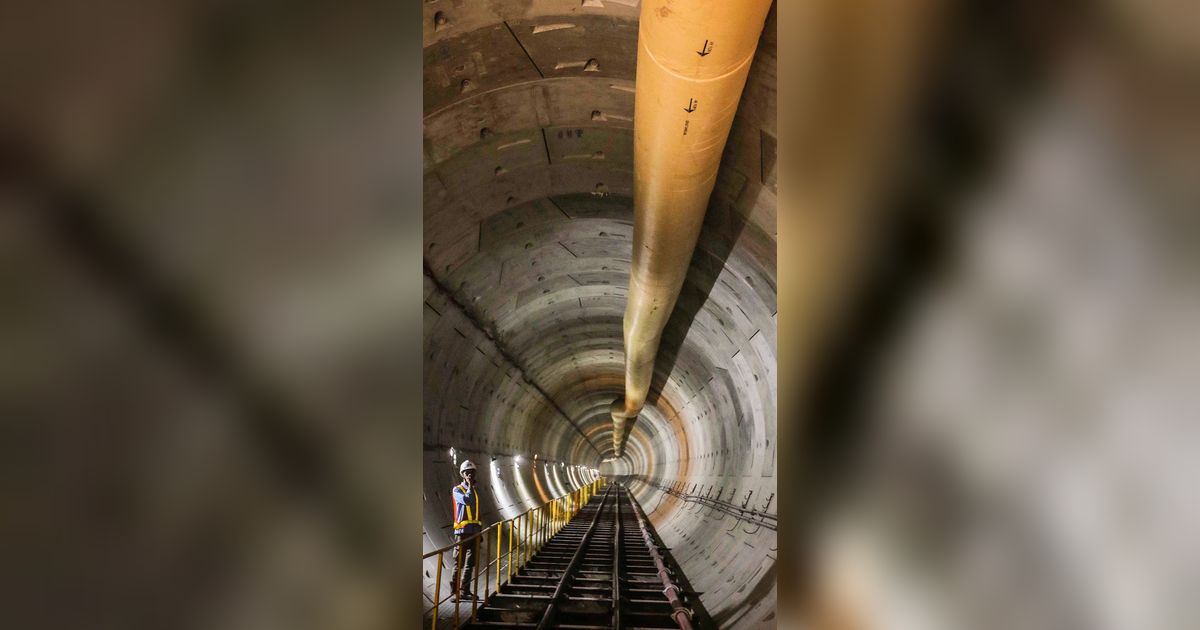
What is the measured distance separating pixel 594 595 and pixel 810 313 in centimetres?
1138

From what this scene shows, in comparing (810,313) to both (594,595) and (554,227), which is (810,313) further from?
(594,595)

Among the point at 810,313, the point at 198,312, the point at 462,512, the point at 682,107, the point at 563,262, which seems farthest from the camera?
the point at 563,262

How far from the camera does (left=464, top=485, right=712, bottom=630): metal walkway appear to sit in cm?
995

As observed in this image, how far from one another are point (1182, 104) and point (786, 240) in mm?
744

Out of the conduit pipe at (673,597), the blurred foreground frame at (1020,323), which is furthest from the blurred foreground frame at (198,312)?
the conduit pipe at (673,597)

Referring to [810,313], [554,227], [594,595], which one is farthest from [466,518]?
[810,313]

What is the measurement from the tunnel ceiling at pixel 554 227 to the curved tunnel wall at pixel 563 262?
24 mm

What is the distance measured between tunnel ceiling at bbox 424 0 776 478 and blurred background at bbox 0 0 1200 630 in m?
4.60

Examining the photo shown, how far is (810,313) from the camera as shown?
1.37 m

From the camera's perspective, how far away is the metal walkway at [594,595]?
32.6 feet

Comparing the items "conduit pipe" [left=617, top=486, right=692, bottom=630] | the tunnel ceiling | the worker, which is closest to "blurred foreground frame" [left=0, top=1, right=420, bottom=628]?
the tunnel ceiling

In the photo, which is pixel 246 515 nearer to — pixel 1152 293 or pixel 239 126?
pixel 239 126

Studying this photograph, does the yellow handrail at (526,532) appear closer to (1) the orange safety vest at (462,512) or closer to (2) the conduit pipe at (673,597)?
(1) the orange safety vest at (462,512)

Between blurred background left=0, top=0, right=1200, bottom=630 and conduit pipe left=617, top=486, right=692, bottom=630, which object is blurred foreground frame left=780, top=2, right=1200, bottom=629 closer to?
blurred background left=0, top=0, right=1200, bottom=630
